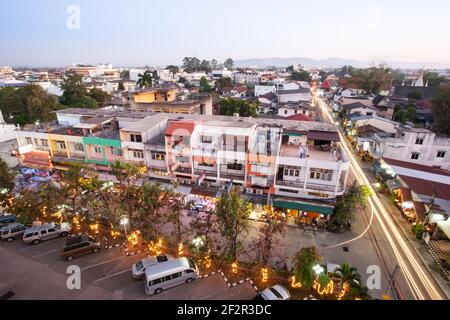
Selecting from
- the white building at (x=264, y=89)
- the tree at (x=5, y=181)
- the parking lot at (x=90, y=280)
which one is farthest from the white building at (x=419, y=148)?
the white building at (x=264, y=89)

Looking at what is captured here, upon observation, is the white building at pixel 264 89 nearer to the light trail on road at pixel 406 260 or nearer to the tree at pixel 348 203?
the light trail on road at pixel 406 260

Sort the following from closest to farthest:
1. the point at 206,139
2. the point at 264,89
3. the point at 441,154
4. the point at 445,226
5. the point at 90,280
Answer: the point at 90,280 < the point at 445,226 < the point at 206,139 < the point at 441,154 < the point at 264,89

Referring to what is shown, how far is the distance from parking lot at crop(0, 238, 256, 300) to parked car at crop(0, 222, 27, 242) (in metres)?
1.70

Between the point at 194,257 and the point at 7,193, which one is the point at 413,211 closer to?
the point at 194,257

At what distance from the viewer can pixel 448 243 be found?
2319cm

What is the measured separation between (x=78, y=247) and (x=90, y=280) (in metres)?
3.67

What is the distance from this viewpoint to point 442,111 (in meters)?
45.9

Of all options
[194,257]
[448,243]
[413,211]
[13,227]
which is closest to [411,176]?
[413,211]

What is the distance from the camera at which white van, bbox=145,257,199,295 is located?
16.6 metres

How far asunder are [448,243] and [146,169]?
32.8 meters

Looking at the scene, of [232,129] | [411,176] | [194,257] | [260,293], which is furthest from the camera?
[411,176]

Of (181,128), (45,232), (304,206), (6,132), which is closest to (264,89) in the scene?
(181,128)

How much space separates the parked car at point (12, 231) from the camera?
22.4 m

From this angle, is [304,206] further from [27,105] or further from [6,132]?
[27,105]
